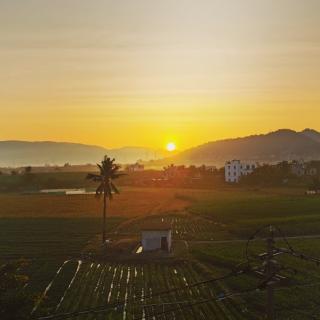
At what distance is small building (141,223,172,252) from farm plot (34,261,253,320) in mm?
6730

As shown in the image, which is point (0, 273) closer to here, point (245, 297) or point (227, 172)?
point (245, 297)

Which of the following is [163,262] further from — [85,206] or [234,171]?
[234,171]

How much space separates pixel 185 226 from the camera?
7588 cm

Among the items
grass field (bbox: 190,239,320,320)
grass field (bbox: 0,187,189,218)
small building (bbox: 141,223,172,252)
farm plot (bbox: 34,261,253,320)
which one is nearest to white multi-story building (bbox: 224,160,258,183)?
grass field (bbox: 0,187,189,218)

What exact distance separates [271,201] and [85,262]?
5323cm

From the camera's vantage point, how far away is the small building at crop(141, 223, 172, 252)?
5684cm

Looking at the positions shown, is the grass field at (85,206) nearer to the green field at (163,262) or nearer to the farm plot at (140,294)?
the green field at (163,262)

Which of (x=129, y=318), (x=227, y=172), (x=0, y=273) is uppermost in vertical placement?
(x=227, y=172)

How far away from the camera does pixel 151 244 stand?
57094mm

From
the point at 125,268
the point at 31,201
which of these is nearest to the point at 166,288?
the point at 125,268

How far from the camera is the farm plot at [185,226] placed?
2648 inches

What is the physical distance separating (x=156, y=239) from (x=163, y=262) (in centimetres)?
629

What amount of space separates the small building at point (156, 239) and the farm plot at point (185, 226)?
8.03 meters

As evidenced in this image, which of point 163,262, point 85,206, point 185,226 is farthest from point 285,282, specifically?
point 85,206
